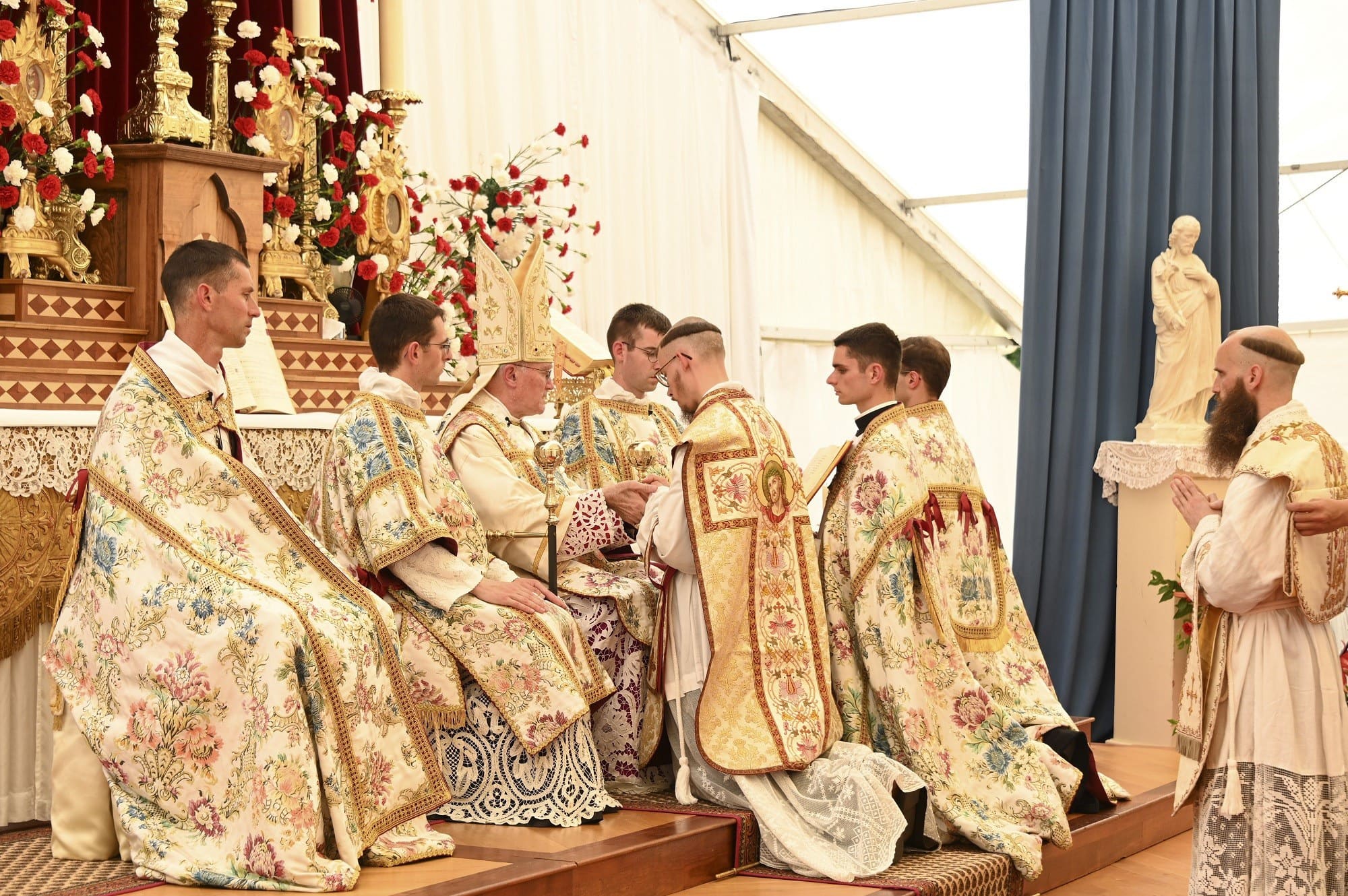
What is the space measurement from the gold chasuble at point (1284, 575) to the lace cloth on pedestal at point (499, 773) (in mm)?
1633

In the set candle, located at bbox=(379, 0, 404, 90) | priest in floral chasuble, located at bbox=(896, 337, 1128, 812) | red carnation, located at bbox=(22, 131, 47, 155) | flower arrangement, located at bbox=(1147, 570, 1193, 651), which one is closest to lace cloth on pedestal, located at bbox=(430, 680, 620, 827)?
priest in floral chasuble, located at bbox=(896, 337, 1128, 812)

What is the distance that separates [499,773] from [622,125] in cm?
597

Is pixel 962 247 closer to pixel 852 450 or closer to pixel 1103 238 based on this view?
pixel 1103 238

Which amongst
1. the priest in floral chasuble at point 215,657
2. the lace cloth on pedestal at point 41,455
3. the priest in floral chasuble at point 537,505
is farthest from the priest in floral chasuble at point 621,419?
the priest in floral chasuble at point 215,657

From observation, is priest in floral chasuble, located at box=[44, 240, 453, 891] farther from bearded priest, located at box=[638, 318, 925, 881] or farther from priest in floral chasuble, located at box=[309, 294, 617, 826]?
bearded priest, located at box=[638, 318, 925, 881]

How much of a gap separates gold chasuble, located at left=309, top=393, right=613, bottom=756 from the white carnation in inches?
43.7

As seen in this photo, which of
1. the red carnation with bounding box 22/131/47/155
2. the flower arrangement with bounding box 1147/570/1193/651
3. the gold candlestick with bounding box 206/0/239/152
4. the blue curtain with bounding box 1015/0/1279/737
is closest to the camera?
the red carnation with bounding box 22/131/47/155

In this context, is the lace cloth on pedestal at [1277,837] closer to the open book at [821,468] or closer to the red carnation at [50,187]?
the open book at [821,468]

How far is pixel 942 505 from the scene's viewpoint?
5.64m

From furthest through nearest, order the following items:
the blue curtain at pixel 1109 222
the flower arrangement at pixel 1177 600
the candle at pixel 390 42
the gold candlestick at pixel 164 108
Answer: the blue curtain at pixel 1109 222, the flower arrangement at pixel 1177 600, the candle at pixel 390 42, the gold candlestick at pixel 164 108

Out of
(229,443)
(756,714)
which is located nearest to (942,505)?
(756,714)

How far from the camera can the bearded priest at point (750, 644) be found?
4496mm

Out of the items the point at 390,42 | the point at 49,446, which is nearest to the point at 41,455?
the point at 49,446

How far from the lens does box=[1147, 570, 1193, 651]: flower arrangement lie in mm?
7078
